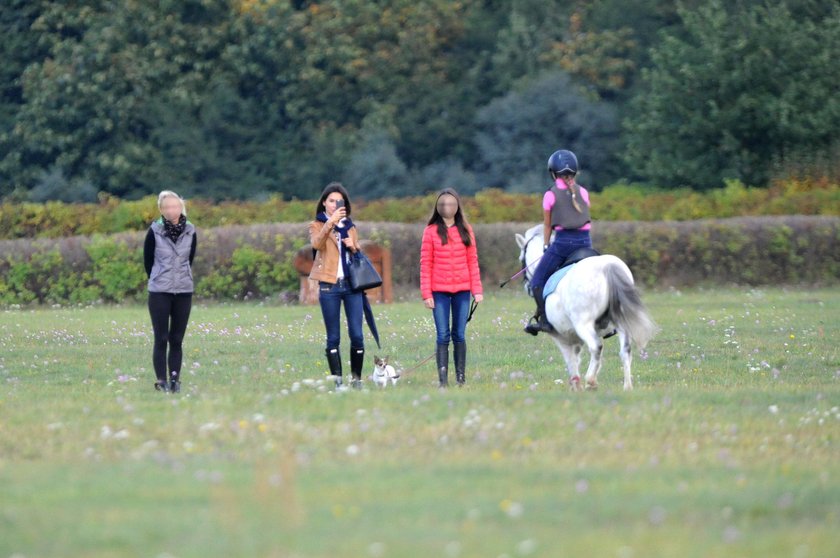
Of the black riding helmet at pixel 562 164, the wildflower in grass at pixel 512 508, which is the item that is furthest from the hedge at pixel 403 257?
the wildflower in grass at pixel 512 508

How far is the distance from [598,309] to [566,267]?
626 mm

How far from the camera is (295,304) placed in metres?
28.5

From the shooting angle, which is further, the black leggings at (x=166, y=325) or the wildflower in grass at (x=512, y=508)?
the black leggings at (x=166, y=325)

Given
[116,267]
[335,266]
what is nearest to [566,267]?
[335,266]

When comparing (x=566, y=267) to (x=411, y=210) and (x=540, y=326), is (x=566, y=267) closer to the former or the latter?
(x=540, y=326)

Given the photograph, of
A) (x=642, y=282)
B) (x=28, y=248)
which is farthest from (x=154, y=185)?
(x=642, y=282)

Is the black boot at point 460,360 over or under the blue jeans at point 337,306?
under

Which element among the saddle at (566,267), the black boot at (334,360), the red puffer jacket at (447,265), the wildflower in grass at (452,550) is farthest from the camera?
the red puffer jacket at (447,265)

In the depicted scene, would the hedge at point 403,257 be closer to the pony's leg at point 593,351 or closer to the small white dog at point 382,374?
the small white dog at point 382,374

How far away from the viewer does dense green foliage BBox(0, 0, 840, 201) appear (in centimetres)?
4847

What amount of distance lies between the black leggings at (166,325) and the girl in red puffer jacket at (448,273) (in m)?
2.38

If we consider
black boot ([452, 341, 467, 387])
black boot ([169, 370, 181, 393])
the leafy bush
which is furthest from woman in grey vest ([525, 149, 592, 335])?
the leafy bush

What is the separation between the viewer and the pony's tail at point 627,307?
1261cm

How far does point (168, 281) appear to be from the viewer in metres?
13.2
